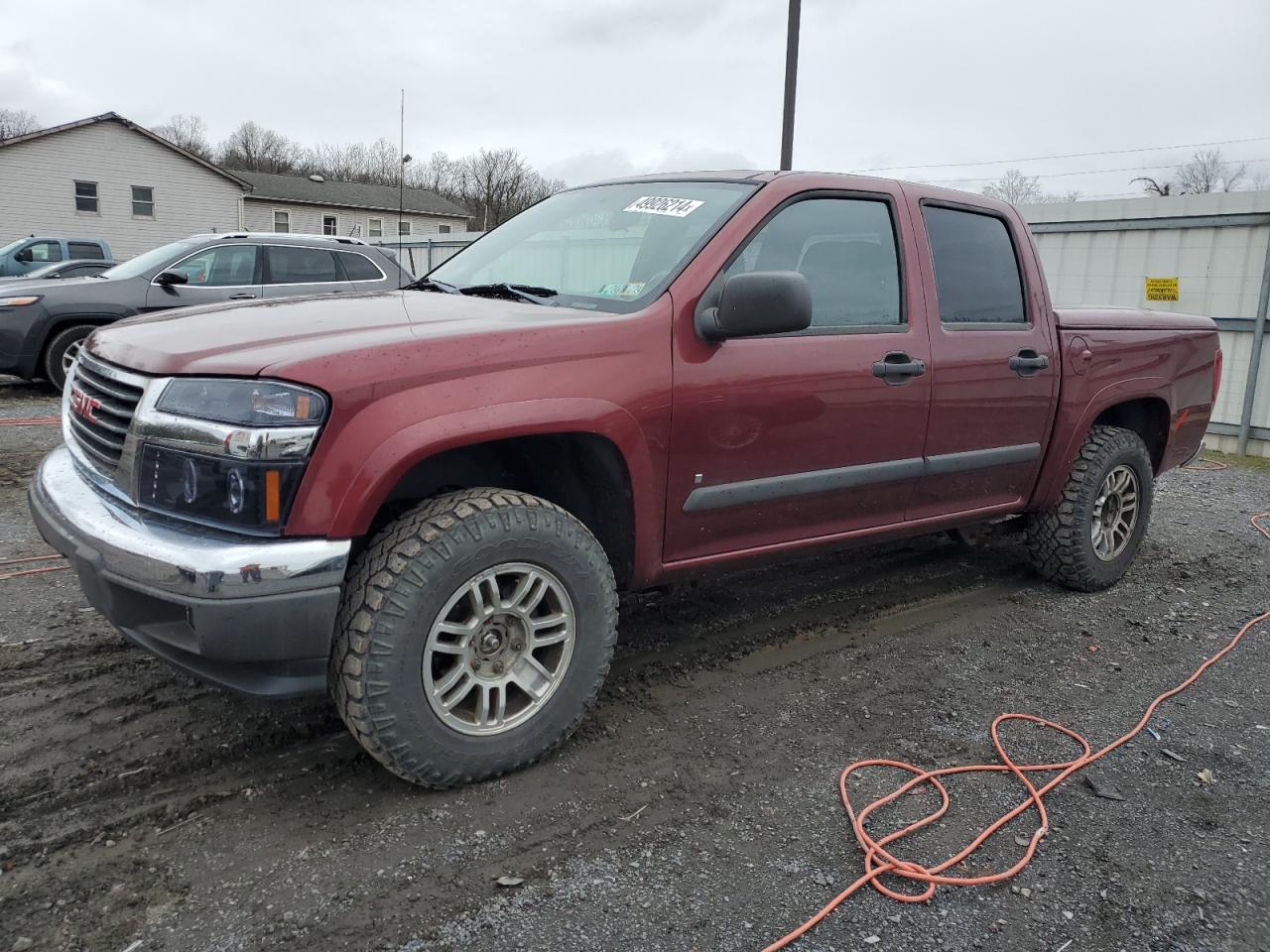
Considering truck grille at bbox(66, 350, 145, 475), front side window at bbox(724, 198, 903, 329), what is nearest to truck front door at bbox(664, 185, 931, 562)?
front side window at bbox(724, 198, 903, 329)

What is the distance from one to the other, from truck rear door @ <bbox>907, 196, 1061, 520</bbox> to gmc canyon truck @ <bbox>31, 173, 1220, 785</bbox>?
0.02m

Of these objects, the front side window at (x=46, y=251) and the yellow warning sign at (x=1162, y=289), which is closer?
the yellow warning sign at (x=1162, y=289)

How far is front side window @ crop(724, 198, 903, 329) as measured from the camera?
3.41 m

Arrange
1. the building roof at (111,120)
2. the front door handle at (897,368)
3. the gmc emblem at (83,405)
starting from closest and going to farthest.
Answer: the gmc emblem at (83,405) → the front door handle at (897,368) → the building roof at (111,120)

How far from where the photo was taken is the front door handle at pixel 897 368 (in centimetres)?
353

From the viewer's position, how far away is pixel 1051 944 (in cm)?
222

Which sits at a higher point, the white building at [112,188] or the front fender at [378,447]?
the white building at [112,188]

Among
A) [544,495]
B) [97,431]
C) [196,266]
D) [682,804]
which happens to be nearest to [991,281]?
[544,495]

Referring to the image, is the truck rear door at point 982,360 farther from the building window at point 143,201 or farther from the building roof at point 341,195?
the building roof at point 341,195

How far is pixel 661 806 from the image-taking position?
8.90 ft

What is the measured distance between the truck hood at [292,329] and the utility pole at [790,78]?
389 inches

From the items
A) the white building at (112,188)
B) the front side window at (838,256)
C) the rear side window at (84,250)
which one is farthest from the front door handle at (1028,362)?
the white building at (112,188)

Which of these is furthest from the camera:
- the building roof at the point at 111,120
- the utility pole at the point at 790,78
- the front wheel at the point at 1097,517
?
the building roof at the point at 111,120

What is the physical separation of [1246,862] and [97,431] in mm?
3437
